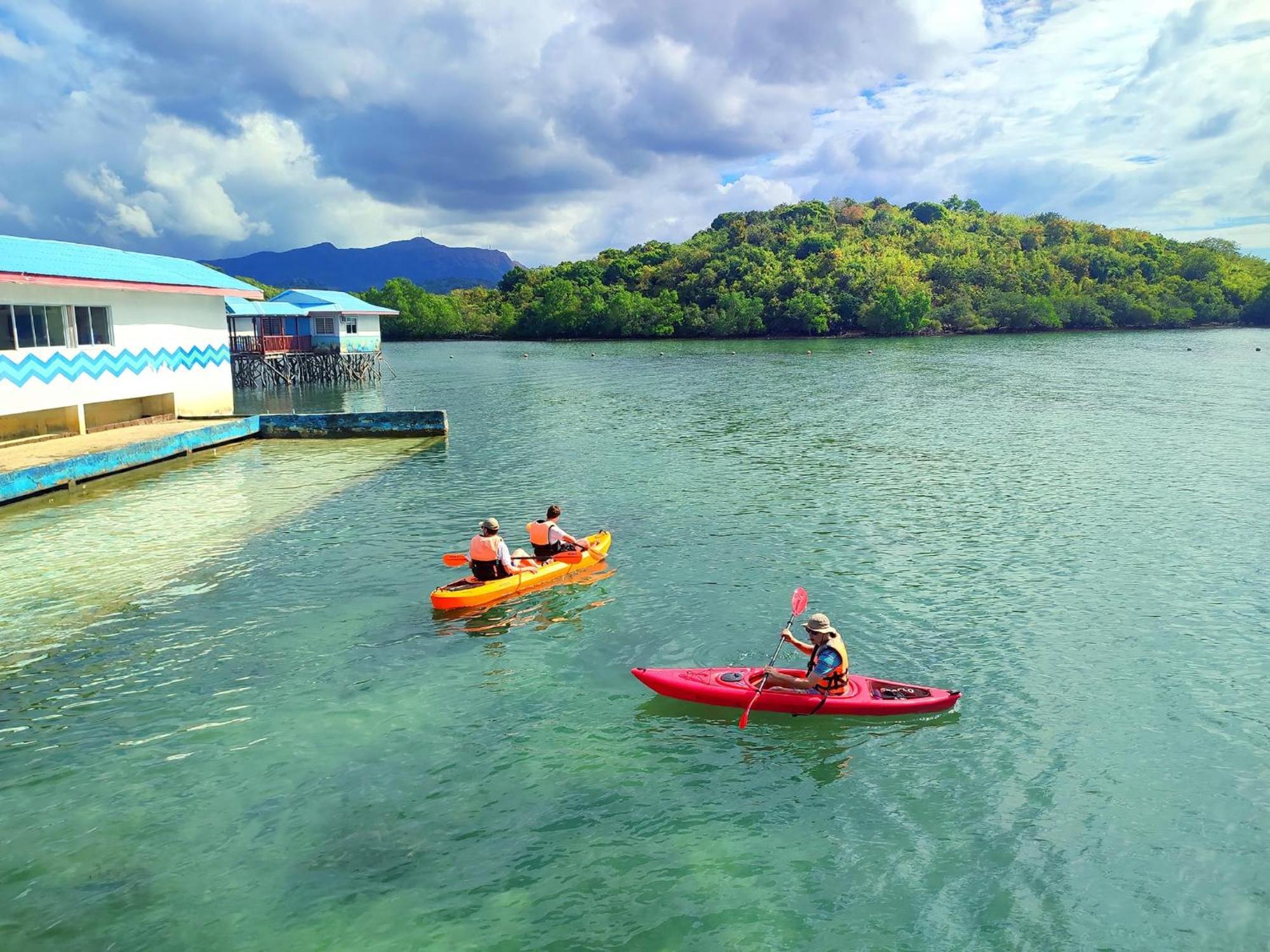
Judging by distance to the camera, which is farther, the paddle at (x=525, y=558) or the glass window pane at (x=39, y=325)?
→ the glass window pane at (x=39, y=325)

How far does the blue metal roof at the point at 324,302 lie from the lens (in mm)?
56812

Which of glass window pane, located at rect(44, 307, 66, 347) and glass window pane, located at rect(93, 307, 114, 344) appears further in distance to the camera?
glass window pane, located at rect(93, 307, 114, 344)

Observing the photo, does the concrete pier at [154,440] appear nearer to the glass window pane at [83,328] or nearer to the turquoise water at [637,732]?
the turquoise water at [637,732]

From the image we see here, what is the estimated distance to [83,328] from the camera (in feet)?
86.8

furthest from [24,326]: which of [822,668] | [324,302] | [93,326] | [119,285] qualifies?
[324,302]

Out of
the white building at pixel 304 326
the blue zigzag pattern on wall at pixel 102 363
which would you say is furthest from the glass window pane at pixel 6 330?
the white building at pixel 304 326

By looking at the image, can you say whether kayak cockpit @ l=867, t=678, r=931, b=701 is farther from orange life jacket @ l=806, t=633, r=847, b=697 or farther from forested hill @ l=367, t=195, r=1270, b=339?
forested hill @ l=367, t=195, r=1270, b=339

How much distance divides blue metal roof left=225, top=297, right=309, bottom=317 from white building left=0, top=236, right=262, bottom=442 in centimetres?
1482

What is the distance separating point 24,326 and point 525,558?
18276 millimetres

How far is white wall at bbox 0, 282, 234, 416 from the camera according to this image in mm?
23953

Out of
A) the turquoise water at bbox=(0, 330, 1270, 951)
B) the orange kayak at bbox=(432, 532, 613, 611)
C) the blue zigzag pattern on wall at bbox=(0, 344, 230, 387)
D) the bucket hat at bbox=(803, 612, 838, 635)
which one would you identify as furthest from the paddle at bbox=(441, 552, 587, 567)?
the blue zigzag pattern on wall at bbox=(0, 344, 230, 387)

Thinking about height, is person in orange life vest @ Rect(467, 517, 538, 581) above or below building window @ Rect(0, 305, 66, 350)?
below

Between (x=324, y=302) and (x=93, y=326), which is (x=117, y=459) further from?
(x=324, y=302)

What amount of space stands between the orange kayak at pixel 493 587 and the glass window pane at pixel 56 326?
1787cm
